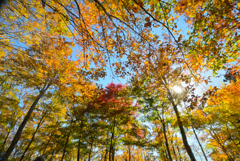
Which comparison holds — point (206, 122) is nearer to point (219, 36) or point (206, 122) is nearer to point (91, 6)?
point (219, 36)

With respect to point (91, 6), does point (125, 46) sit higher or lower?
lower

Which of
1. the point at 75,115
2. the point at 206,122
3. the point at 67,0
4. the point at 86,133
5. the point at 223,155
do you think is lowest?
the point at 223,155

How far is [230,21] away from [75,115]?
11179 mm

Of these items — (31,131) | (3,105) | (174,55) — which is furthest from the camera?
(31,131)

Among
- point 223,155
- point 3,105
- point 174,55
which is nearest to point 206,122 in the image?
point 223,155

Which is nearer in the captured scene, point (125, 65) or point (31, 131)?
point (125, 65)

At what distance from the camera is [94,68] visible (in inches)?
167

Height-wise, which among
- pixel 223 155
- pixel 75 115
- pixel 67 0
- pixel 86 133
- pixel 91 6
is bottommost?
pixel 223 155

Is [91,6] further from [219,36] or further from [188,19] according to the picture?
[219,36]

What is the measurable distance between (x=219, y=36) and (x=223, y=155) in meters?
14.6

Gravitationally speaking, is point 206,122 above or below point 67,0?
below

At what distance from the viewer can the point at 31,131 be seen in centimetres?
1065

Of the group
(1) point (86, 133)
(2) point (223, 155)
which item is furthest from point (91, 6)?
(2) point (223, 155)

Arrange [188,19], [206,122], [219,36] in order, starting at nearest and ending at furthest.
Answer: [219,36]
[188,19]
[206,122]
